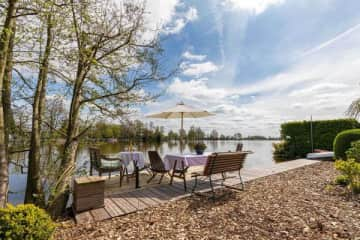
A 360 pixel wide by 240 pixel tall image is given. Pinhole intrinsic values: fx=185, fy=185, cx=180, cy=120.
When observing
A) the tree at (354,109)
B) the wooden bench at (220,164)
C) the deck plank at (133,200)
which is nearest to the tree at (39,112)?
the deck plank at (133,200)

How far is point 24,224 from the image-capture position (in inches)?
65.5

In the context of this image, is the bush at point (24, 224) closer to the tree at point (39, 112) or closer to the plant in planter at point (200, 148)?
the tree at point (39, 112)

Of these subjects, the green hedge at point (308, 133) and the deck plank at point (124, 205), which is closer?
the deck plank at point (124, 205)

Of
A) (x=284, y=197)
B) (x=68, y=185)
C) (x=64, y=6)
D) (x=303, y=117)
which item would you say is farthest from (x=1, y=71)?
(x=303, y=117)

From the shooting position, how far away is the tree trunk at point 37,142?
2.89 metres

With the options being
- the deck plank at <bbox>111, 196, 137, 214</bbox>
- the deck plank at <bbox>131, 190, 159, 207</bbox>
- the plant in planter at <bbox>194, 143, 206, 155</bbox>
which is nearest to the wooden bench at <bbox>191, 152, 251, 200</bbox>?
the deck plank at <bbox>131, 190, 159, 207</bbox>

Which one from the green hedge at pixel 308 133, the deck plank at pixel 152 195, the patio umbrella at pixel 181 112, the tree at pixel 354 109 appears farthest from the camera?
the green hedge at pixel 308 133

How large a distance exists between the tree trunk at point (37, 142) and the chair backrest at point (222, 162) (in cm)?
277

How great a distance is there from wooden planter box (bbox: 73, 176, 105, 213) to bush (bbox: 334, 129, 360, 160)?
7.89 m

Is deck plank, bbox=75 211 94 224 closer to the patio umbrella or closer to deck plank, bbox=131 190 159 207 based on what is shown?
deck plank, bbox=131 190 159 207

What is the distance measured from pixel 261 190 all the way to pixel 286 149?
38.0 ft

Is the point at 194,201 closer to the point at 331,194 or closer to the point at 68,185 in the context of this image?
the point at 68,185

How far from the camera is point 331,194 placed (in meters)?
3.38

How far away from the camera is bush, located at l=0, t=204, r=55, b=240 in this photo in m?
1.59
